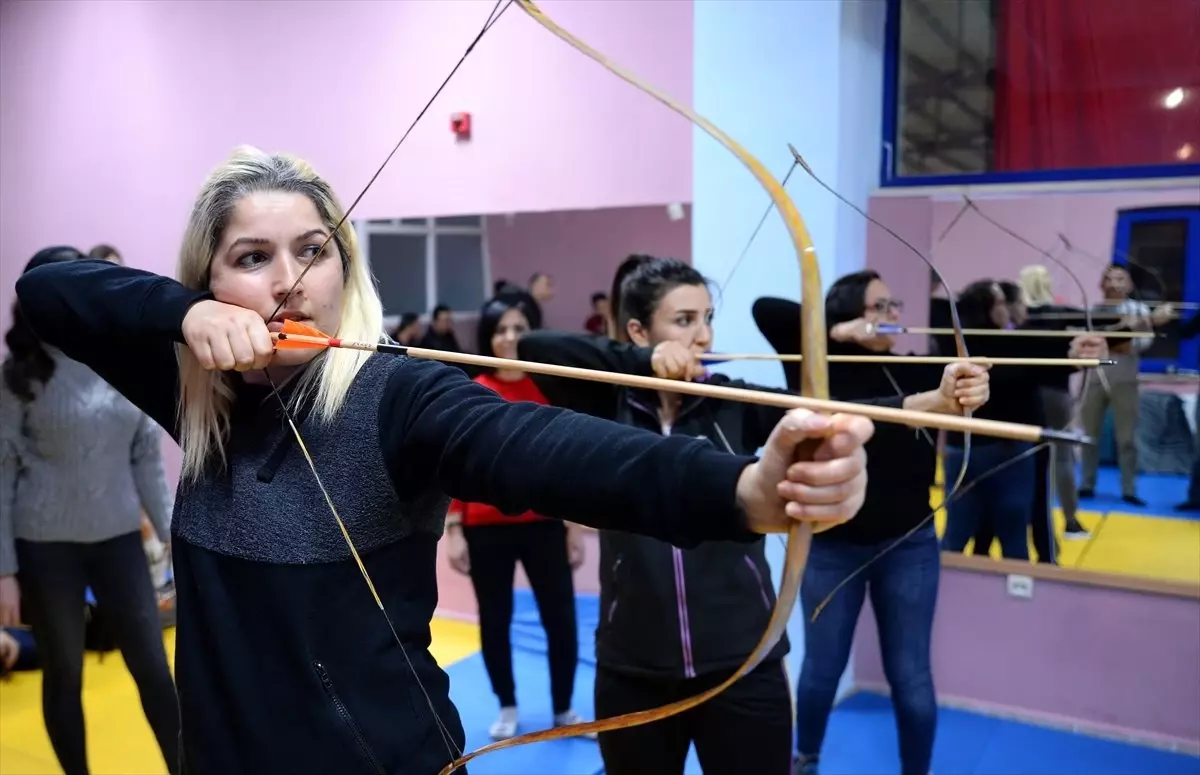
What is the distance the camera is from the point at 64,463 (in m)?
2.01

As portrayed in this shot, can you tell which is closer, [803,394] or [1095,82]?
[803,394]

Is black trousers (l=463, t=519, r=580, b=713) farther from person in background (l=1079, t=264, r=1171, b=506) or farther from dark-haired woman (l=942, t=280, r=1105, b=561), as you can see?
person in background (l=1079, t=264, r=1171, b=506)

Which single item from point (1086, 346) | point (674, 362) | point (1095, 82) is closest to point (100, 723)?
point (674, 362)

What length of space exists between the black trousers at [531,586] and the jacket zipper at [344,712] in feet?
5.28

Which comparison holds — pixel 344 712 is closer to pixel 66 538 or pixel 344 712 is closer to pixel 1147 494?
pixel 66 538

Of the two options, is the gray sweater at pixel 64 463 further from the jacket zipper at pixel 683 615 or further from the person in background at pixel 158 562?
the jacket zipper at pixel 683 615

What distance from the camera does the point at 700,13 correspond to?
2.53 m

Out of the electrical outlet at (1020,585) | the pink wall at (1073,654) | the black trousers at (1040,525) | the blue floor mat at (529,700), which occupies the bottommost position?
the blue floor mat at (529,700)

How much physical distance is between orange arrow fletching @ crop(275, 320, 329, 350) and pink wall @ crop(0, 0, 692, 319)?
1975 millimetres

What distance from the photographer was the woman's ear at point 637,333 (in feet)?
5.43

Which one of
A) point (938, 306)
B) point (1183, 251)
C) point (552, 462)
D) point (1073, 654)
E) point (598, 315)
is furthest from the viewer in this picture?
point (598, 315)

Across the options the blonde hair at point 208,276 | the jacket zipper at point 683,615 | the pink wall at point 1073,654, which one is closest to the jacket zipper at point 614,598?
the jacket zipper at point 683,615

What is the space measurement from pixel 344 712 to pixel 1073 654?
2190mm

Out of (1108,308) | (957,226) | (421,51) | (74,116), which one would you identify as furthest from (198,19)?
(1108,308)
